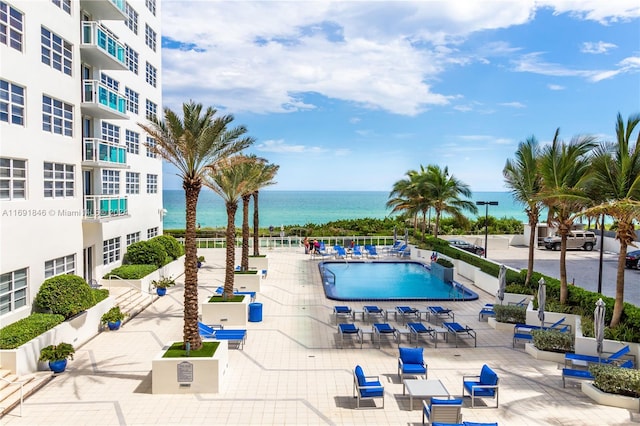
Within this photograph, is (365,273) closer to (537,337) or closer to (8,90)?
(537,337)

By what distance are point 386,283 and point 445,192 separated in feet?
37.1

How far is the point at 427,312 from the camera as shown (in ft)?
59.8

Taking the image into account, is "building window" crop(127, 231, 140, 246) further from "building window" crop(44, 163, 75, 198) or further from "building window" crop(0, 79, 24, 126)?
"building window" crop(0, 79, 24, 126)

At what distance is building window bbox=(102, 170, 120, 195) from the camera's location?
74.8 ft

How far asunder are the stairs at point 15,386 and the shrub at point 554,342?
44.8 ft

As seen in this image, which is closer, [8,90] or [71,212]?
[8,90]

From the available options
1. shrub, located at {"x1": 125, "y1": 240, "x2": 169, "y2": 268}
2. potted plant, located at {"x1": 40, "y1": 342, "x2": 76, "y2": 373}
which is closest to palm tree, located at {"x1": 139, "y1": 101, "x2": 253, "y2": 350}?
potted plant, located at {"x1": 40, "y1": 342, "x2": 76, "y2": 373}

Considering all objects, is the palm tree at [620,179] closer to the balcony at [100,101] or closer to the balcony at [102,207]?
the balcony at [102,207]

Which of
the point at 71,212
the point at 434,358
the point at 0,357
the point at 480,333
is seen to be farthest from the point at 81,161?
the point at 480,333

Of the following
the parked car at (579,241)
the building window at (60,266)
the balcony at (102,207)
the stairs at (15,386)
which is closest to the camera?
the stairs at (15,386)

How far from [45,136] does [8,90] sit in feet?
6.86

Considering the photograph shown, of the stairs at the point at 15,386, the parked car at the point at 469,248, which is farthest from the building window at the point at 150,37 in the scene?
the parked car at the point at 469,248

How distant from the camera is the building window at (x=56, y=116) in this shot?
16.1 metres

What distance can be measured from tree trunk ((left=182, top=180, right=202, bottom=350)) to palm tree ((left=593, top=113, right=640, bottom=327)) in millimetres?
11040
